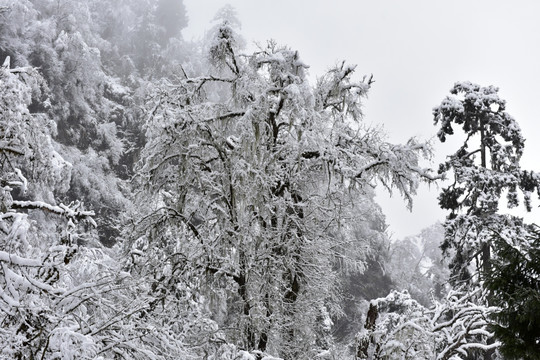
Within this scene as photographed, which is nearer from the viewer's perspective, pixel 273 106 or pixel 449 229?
pixel 273 106

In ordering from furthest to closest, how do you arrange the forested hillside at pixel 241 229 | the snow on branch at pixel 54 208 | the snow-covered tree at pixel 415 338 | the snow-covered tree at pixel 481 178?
the snow-covered tree at pixel 481 178 → the snow-covered tree at pixel 415 338 → the snow on branch at pixel 54 208 → the forested hillside at pixel 241 229

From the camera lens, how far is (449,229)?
13531 millimetres

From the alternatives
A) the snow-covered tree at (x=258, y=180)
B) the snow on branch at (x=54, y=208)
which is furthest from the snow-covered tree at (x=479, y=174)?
the snow on branch at (x=54, y=208)

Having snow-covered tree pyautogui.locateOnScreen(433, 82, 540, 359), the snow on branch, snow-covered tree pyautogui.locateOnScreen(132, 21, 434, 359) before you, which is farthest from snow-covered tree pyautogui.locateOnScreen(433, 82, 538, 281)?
the snow on branch

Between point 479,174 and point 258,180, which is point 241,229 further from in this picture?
point 479,174

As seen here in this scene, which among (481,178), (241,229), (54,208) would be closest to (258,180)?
(241,229)

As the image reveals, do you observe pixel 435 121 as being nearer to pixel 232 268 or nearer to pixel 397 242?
pixel 232 268

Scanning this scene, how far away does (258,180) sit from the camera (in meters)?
7.59

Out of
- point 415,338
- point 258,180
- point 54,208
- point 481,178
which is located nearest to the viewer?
point 54,208

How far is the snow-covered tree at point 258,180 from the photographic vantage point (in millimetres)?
7715

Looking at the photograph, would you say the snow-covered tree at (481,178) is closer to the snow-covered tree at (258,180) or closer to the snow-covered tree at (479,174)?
the snow-covered tree at (479,174)

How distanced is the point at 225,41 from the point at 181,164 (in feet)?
7.31

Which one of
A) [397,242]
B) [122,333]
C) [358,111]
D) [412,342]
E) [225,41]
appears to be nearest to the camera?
[122,333]

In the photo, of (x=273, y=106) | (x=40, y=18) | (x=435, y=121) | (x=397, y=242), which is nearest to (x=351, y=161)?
(x=273, y=106)
